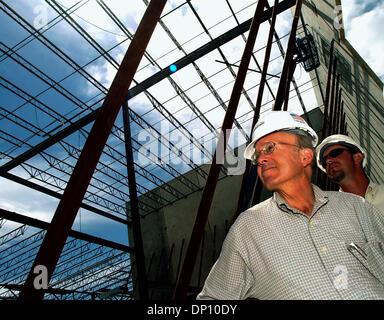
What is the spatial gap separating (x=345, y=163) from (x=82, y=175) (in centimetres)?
316

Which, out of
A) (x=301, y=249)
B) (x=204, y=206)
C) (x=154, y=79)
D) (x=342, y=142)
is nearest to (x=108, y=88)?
(x=154, y=79)

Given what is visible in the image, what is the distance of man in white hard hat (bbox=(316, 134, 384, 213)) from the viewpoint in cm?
346

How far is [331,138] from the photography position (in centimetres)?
370

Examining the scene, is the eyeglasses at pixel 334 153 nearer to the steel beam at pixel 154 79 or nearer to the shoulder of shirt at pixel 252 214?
the shoulder of shirt at pixel 252 214

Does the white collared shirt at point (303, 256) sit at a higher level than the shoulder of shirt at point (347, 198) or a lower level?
lower

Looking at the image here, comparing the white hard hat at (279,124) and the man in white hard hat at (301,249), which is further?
the white hard hat at (279,124)

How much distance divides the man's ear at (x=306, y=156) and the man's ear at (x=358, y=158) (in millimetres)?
1997

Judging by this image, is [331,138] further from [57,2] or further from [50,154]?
[50,154]

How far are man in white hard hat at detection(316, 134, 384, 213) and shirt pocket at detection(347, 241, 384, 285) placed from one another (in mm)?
2046

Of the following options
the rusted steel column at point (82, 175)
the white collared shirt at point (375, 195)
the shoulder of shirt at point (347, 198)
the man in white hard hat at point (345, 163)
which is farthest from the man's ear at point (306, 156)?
the man in white hard hat at point (345, 163)

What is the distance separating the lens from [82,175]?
5.21 feet

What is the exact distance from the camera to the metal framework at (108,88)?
45.2ft

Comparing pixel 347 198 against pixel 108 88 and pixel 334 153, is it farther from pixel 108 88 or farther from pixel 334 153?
pixel 108 88

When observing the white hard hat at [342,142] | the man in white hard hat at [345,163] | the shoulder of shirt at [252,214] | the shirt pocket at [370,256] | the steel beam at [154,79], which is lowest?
the shirt pocket at [370,256]
